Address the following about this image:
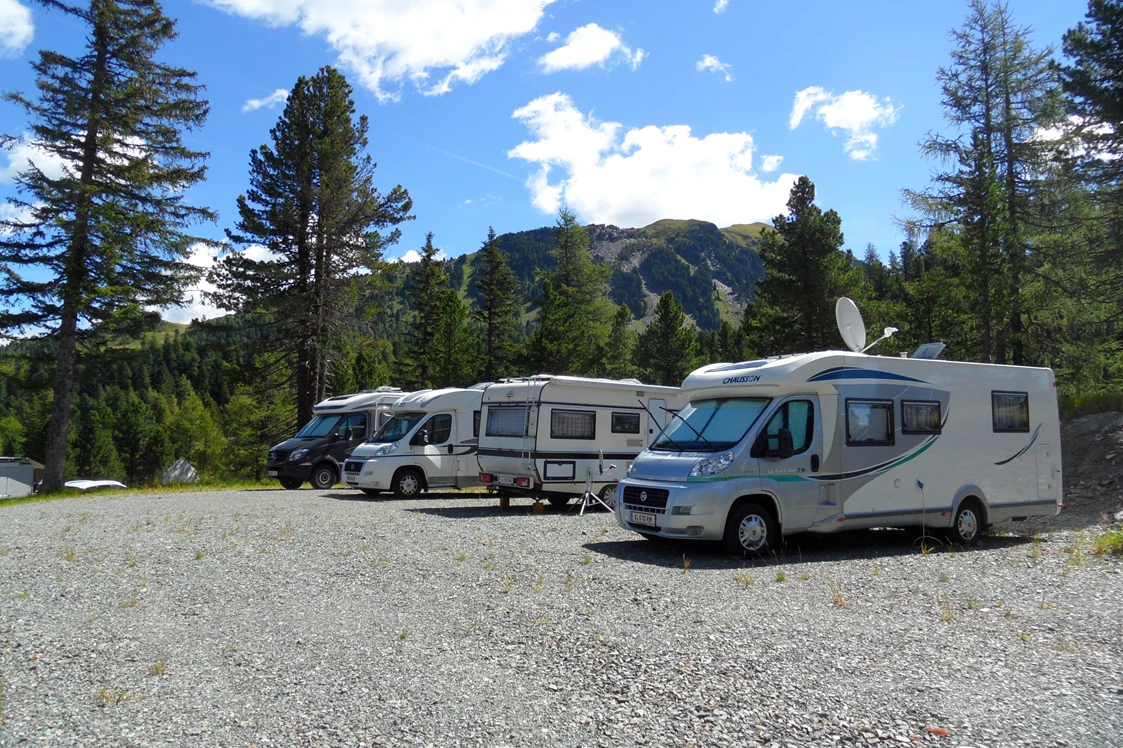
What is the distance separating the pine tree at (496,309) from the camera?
41344 millimetres

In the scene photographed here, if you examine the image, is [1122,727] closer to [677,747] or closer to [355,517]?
[677,747]

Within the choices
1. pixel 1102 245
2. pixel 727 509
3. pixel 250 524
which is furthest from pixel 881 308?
pixel 250 524

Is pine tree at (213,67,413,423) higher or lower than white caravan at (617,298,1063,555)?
higher

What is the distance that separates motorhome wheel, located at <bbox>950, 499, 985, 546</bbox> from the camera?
11.2 metres

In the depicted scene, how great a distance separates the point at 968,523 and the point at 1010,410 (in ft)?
6.36

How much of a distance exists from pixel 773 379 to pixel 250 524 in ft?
26.1

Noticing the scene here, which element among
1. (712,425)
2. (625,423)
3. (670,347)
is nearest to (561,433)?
(625,423)

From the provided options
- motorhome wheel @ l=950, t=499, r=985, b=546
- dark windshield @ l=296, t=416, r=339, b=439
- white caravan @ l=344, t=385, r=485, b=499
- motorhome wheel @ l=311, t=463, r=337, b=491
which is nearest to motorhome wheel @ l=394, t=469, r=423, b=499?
white caravan @ l=344, t=385, r=485, b=499

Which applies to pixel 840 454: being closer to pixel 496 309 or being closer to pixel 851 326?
pixel 851 326

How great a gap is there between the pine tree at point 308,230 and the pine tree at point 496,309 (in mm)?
15895

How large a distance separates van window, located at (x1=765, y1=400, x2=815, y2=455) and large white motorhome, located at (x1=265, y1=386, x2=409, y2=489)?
11994 millimetres

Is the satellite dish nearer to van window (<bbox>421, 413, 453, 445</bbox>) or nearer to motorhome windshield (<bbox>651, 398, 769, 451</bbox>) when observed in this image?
motorhome windshield (<bbox>651, 398, 769, 451</bbox>)

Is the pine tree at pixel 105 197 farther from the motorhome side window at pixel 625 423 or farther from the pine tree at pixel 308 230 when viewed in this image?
the motorhome side window at pixel 625 423

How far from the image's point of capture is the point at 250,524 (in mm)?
11586
